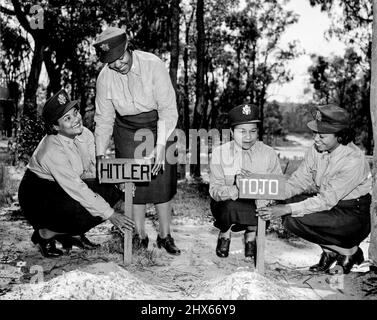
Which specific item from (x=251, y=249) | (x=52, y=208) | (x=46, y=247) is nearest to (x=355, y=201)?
(x=251, y=249)

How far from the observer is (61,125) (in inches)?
139

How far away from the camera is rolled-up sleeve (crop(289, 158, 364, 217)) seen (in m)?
3.12

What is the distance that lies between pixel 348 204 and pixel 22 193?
102 inches

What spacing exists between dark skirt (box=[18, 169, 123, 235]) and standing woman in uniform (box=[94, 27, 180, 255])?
0.45 metres

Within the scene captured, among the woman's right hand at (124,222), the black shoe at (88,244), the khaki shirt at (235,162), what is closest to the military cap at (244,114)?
the khaki shirt at (235,162)

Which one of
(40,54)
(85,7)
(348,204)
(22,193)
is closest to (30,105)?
(40,54)

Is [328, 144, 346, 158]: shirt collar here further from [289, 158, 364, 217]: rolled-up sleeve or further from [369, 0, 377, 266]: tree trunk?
[369, 0, 377, 266]: tree trunk

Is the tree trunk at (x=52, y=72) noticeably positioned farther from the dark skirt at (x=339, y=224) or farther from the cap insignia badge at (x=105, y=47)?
the dark skirt at (x=339, y=224)

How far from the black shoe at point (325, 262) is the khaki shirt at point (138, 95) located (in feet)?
5.07

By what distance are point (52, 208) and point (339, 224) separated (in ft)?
7.23

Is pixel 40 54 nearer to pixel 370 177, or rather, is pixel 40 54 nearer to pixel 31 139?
pixel 31 139

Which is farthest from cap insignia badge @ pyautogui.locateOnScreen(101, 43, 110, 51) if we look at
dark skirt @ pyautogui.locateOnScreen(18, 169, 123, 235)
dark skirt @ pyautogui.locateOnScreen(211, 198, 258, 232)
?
dark skirt @ pyautogui.locateOnScreen(211, 198, 258, 232)

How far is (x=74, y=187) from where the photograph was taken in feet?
11.1

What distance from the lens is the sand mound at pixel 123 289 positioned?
265cm
